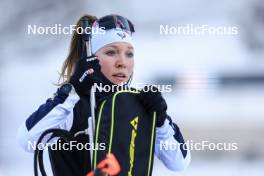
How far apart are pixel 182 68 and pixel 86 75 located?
791mm

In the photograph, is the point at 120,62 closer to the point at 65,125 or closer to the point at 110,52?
the point at 110,52

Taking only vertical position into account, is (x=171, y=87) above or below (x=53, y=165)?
above

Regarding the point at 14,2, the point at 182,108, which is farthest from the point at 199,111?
the point at 14,2

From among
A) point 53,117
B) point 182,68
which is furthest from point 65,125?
point 182,68

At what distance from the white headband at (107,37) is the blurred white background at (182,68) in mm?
566

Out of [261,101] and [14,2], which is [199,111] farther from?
[14,2]

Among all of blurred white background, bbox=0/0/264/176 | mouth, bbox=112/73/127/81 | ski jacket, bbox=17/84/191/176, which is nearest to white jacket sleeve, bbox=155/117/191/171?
ski jacket, bbox=17/84/191/176

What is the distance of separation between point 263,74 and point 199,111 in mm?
243

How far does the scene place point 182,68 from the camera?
1865mm

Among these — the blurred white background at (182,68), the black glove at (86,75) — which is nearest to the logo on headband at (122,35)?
the black glove at (86,75)

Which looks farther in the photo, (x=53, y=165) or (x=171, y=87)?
(x=171, y=87)

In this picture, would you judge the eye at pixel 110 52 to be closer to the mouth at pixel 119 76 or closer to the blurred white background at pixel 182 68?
the mouth at pixel 119 76

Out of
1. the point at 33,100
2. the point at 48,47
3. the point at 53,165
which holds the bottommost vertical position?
the point at 53,165

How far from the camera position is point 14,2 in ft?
6.16
